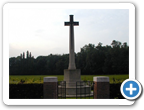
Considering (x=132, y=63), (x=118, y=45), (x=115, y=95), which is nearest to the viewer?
(x=132, y=63)

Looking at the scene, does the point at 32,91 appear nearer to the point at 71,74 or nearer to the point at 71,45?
the point at 71,74

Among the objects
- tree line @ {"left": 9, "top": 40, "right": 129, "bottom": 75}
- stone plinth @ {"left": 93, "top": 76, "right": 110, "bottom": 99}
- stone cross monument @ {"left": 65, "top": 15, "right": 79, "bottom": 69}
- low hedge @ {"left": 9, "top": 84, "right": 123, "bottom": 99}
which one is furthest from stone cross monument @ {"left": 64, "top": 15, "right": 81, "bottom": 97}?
tree line @ {"left": 9, "top": 40, "right": 129, "bottom": 75}

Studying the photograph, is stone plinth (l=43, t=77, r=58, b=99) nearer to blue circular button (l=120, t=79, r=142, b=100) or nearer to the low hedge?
the low hedge

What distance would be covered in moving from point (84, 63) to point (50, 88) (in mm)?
31123

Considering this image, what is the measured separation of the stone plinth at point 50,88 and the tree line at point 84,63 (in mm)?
25187

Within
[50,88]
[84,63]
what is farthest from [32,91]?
[84,63]

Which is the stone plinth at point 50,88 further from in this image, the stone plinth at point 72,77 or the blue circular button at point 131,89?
the blue circular button at point 131,89

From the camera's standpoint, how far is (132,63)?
22.6 feet

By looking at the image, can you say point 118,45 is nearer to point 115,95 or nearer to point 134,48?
point 115,95

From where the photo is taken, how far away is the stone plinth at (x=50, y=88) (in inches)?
450

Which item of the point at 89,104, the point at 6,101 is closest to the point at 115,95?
the point at 89,104

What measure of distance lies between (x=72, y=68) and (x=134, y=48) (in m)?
8.25

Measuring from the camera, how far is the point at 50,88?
1145cm

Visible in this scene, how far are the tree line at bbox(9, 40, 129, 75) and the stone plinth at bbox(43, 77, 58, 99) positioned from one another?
82.6 feet
